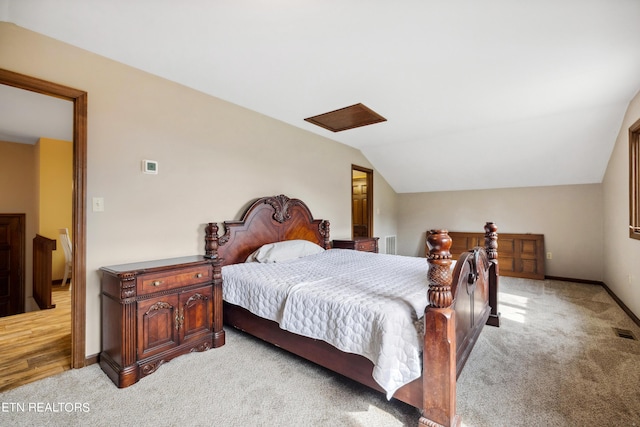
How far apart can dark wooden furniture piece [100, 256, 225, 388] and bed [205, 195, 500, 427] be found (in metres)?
0.24

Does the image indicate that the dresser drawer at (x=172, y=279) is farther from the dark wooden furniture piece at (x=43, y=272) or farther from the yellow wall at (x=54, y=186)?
the yellow wall at (x=54, y=186)

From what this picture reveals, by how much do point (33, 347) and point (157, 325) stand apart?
129 centimetres

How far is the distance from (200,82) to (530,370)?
358 centimetres

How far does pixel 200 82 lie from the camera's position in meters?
2.72

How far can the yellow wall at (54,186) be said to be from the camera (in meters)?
4.46

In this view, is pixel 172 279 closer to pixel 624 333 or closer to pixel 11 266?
pixel 624 333

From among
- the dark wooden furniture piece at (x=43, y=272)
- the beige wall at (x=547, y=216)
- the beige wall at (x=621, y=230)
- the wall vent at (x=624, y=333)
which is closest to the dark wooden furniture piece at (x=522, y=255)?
the beige wall at (x=547, y=216)

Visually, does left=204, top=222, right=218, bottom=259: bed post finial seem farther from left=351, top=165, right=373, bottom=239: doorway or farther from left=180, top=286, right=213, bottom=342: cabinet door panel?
left=351, top=165, right=373, bottom=239: doorway

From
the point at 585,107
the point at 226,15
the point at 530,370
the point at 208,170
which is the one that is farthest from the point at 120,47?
the point at 585,107

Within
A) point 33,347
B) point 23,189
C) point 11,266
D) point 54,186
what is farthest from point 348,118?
point 11,266

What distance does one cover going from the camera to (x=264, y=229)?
3.44 m

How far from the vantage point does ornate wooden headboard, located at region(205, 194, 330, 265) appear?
9.80 ft

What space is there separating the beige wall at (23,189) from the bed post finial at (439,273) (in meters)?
5.71

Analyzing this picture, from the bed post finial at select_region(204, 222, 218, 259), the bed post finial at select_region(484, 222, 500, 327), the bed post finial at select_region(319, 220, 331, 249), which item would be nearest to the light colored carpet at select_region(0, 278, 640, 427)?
the bed post finial at select_region(484, 222, 500, 327)
